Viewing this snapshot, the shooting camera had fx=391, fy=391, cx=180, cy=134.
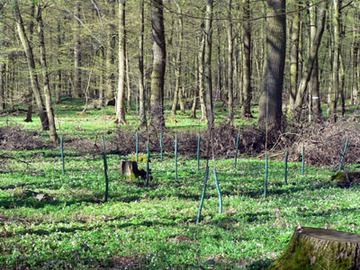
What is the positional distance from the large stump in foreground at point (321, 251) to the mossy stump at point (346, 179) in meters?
6.48

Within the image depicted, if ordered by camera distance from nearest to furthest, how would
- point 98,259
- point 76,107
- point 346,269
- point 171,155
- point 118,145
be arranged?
point 346,269, point 98,259, point 171,155, point 118,145, point 76,107

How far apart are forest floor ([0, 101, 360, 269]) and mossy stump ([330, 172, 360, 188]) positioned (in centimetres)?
19

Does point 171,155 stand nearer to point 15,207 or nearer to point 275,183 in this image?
point 275,183

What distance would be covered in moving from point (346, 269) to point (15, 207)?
6539 millimetres

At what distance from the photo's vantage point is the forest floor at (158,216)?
5746 millimetres

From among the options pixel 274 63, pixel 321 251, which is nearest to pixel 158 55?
pixel 274 63

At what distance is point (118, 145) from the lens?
16.1m

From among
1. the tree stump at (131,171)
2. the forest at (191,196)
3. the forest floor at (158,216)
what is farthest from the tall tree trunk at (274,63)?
the tree stump at (131,171)

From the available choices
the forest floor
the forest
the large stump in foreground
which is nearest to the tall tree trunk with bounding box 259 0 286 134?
the forest

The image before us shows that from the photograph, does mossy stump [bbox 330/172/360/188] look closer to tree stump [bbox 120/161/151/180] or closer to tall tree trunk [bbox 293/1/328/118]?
Result: tall tree trunk [bbox 293/1/328/118]

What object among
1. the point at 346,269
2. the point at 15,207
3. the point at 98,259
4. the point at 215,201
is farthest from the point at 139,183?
the point at 346,269

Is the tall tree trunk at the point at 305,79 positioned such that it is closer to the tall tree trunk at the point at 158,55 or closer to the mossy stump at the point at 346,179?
the mossy stump at the point at 346,179

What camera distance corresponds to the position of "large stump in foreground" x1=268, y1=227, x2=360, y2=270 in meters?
3.88

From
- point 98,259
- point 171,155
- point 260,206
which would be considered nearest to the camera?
point 98,259
